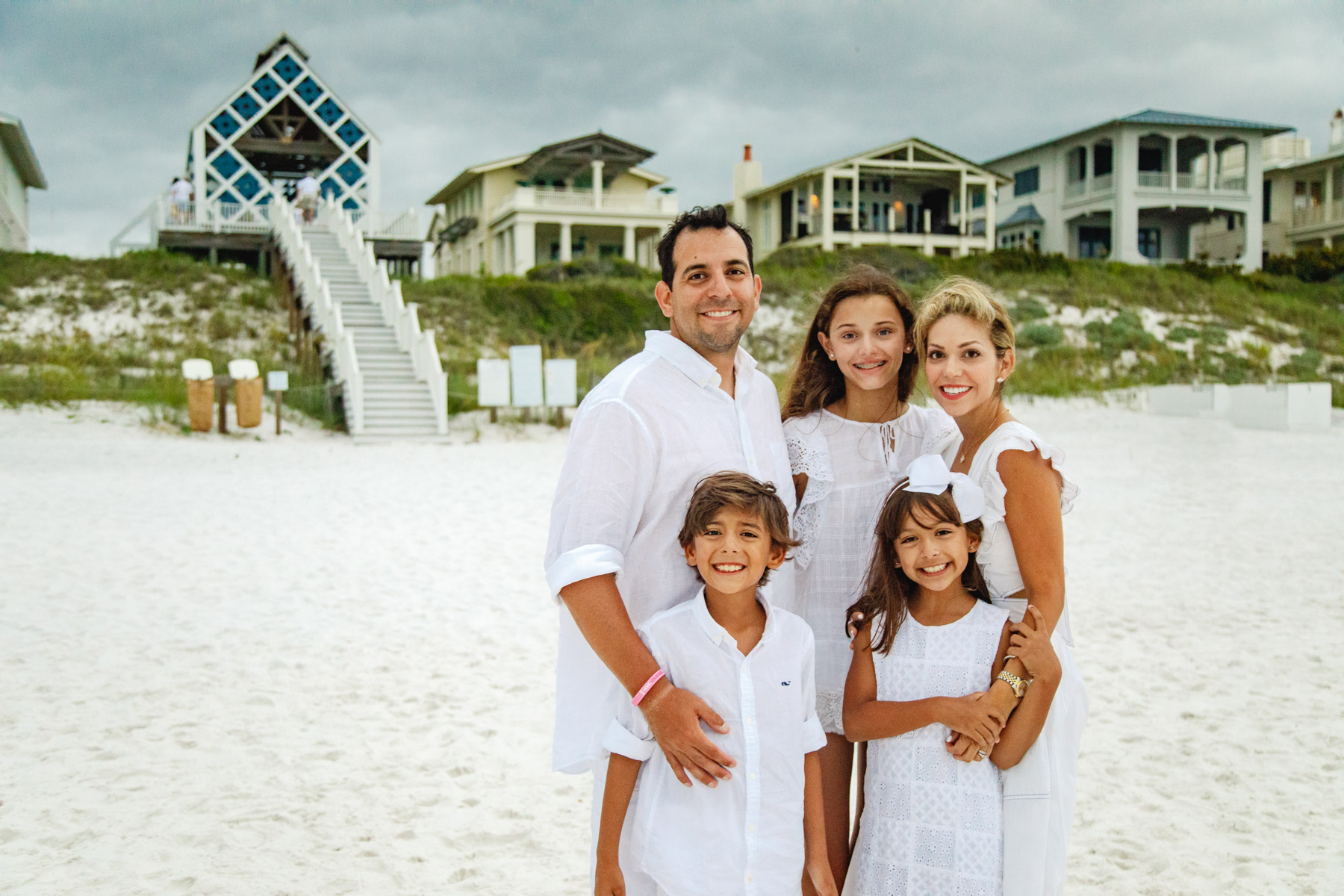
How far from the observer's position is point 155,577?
8.02 m

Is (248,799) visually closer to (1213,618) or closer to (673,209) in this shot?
(1213,618)

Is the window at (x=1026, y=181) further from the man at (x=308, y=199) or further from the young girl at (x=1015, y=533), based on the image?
the young girl at (x=1015, y=533)

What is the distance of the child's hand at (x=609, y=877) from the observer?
2.26 metres

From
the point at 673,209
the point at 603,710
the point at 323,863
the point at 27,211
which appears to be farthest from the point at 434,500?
the point at 27,211

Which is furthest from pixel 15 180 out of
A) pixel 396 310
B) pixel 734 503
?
pixel 734 503

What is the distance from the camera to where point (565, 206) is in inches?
1319

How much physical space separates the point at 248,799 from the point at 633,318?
21127mm

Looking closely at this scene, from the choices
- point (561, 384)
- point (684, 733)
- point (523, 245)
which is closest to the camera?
point (684, 733)

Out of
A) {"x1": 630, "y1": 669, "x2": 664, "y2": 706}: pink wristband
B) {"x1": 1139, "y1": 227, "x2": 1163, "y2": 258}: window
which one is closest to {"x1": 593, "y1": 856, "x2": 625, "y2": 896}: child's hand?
{"x1": 630, "y1": 669, "x2": 664, "y2": 706}: pink wristband

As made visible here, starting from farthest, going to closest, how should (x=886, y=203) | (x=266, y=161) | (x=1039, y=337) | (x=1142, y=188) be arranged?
(x=886, y=203), (x=1142, y=188), (x=266, y=161), (x=1039, y=337)

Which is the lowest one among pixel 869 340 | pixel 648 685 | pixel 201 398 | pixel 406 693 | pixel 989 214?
pixel 406 693

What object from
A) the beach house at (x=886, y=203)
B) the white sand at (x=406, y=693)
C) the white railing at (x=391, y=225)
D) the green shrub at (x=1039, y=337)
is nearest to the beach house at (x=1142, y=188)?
the beach house at (x=886, y=203)

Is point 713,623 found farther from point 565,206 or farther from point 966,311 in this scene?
point 565,206

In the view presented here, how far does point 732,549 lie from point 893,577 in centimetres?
53
